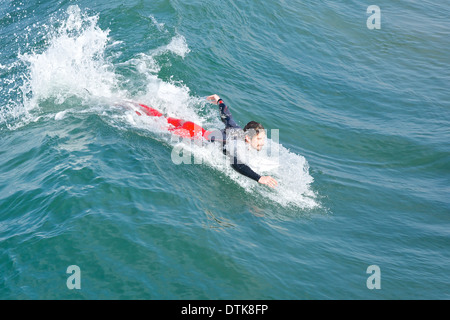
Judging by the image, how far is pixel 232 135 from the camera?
855 cm

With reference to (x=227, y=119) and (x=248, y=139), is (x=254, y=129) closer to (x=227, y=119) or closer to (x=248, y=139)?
(x=248, y=139)

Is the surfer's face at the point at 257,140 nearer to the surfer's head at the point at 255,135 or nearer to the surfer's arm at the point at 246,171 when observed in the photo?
the surfer's head at the point at 255,135

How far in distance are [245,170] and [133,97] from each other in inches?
180

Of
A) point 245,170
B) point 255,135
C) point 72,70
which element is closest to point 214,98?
point 255,135

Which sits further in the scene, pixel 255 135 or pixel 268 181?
pixel 255 135

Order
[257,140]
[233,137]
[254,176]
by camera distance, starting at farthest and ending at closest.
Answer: [233,137], [257,140], [254,176]

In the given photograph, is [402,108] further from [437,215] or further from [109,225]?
[109,225]

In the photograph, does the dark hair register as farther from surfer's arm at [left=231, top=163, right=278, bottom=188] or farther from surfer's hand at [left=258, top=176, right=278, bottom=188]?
surfer's hand at [left=258, top=176, right=278, bottom=188]

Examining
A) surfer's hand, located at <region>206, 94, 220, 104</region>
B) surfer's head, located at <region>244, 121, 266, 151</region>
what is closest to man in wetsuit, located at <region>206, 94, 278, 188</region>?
surfer's head, located at <region>244, 121, 266, 151</region>

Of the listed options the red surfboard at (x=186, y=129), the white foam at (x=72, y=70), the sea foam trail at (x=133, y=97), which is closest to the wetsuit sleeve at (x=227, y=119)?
the red surfboard at (x=186, y=129)

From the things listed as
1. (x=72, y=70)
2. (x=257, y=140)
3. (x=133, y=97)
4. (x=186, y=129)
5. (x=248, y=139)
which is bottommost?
(x=257, y=140)

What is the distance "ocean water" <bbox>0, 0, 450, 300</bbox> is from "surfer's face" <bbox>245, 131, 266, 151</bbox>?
91 centimetres

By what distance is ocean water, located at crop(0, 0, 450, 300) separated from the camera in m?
6.09
